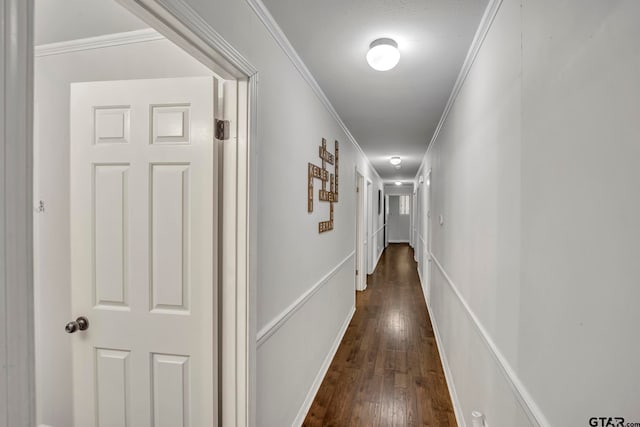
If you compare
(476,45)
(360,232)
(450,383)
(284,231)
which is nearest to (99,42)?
(284,231)

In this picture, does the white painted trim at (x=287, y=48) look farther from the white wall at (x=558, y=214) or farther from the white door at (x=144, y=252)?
the white wall at (x=558, y=214)

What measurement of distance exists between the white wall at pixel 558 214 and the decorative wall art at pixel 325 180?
115 centimetres

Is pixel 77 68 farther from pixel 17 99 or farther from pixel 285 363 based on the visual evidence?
pixel 285 363

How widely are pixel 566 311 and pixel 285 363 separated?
150 cm

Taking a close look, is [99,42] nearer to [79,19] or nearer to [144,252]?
[79,19]

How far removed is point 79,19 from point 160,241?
3.81 feet

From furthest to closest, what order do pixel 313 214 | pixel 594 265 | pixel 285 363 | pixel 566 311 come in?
pixel 313 214 → pixel 285 363 → pixel 566 311 → pixel 594 265

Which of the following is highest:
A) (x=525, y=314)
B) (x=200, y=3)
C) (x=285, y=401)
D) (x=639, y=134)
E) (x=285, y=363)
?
(x=200, y=3)

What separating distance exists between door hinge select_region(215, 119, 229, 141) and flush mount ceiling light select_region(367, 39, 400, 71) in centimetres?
98

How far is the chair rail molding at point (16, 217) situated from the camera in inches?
21.4

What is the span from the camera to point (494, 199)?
1.46m

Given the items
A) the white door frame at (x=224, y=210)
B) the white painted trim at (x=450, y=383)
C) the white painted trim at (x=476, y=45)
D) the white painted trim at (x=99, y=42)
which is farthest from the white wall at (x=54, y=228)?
the white painted trim at (x=450, y=383)

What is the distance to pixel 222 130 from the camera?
1.37 m

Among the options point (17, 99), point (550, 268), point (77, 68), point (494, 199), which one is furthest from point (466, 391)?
point (77, 68)
